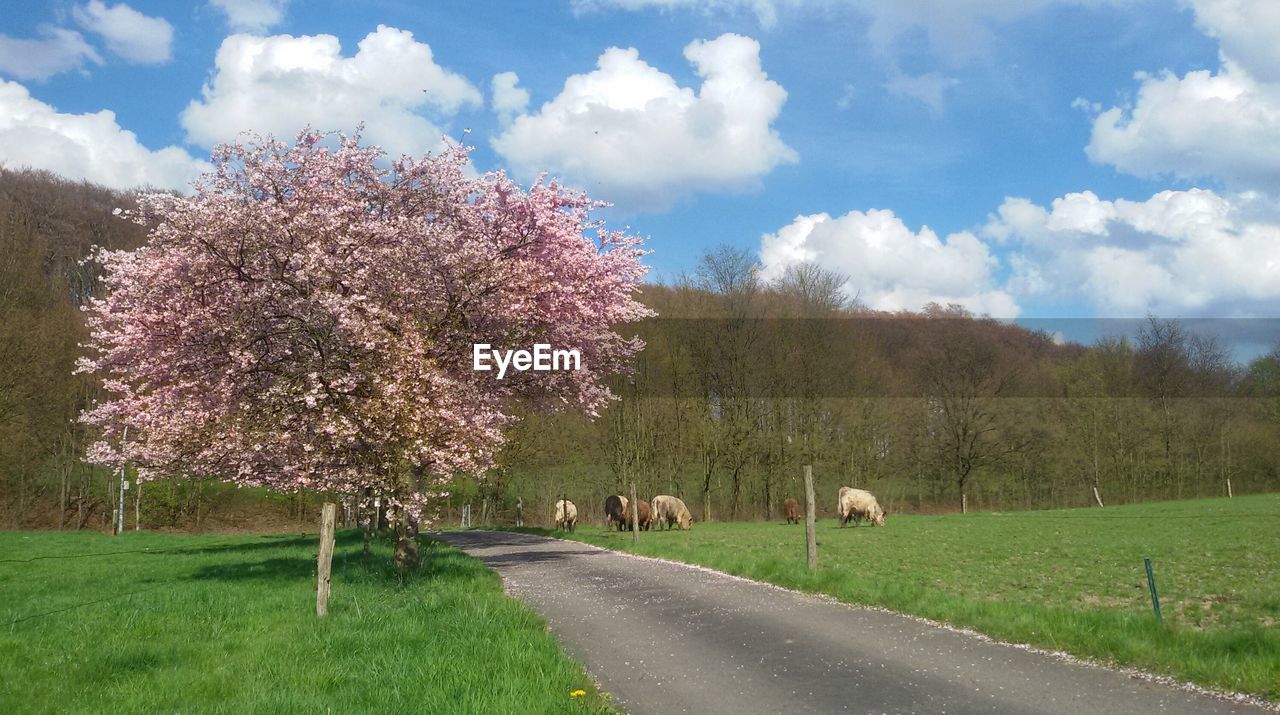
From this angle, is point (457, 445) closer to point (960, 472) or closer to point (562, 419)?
point (562, 419)

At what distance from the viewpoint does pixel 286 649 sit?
406 inches

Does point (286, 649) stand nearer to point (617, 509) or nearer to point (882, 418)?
point (617, 509)

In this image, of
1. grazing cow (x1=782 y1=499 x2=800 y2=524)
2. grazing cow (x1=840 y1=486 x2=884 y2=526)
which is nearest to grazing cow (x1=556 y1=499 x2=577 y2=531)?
grazing cow (x1=782 y1=499 x2=800 y2=524)

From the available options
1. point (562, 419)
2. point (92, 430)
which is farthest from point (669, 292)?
point (92, 430)

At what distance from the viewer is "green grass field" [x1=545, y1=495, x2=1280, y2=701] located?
29.7ft

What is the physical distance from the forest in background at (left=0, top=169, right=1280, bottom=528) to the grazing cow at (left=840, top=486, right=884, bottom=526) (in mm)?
12228

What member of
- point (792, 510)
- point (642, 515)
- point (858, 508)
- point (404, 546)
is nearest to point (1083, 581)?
point (404, 546)

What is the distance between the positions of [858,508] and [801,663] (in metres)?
39.7

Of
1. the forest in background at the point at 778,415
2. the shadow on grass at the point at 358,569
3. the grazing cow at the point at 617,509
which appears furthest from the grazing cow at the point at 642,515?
the shadow on grass at the point at 358,569

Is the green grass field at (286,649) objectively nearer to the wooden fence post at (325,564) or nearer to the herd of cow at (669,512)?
the wooden fence post at (325,564)

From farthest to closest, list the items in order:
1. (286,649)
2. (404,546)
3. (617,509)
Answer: (617,509) → (404,546) → (286,649)

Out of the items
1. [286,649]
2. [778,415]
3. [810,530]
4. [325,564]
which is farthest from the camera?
[778,415]

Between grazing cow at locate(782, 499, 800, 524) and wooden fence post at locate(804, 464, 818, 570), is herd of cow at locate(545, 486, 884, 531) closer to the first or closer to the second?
grazing cow at locate(782, 499, 800, 524)

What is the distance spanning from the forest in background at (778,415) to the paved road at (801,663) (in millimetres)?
32157
